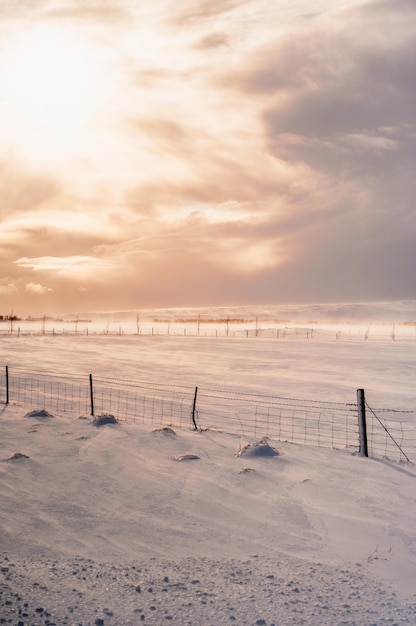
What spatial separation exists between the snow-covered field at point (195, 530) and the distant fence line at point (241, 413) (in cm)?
238

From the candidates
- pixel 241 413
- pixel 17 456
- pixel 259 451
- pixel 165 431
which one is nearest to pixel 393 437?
pixel 241 413

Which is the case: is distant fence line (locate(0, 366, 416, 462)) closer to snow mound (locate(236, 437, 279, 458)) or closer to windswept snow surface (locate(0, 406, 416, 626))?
snow mound (locate(236, 437, 279, 458))

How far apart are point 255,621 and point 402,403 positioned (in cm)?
1749

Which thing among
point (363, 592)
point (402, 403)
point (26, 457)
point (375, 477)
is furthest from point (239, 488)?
point (402, 403)

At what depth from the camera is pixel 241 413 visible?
58.2 feet

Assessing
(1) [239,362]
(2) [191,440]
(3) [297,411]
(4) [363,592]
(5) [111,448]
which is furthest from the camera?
(1) [239,362]

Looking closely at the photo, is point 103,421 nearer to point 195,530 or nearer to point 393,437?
point 195,530

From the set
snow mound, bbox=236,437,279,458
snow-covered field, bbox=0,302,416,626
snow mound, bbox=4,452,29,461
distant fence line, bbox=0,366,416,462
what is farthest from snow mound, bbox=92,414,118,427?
snow mound, bbox=236,437,279,458

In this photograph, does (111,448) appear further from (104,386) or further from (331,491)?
(104,386)

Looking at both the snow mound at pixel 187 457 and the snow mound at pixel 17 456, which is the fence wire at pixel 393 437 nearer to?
the snow mound at pixel 187 457

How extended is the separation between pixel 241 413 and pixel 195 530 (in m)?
11.1

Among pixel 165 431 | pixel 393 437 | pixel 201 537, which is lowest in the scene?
pixel 393 437

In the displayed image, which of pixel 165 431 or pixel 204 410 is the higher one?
pixel 165 431

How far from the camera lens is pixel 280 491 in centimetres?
836
